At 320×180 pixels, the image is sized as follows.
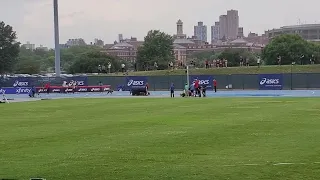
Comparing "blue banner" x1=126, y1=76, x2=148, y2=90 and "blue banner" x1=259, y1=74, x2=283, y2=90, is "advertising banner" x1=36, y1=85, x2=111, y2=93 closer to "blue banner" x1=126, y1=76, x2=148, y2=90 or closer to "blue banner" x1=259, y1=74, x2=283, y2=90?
"blue banner" x1=126, y1=76, x2=148, y2=90

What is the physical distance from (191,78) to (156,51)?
88.3 m

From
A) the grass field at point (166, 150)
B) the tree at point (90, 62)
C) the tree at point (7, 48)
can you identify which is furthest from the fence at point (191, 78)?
the tree at point (90, 62)

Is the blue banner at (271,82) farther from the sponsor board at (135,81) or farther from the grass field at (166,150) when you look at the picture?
the grass field at (166,150)

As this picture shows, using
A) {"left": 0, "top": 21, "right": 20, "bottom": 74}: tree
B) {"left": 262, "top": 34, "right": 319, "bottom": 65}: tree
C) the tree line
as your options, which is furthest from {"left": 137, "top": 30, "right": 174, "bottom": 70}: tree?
{"left": 0, "top": 21, "right": 20, "bottom": 74}: tree

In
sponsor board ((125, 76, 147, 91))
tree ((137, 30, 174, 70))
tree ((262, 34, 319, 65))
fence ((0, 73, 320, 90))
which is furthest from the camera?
tree ((137, 30, 174, 70))

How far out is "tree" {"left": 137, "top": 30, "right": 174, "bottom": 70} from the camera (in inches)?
6565

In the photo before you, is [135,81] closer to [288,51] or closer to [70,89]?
[70,89]

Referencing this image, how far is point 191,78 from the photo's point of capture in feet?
264

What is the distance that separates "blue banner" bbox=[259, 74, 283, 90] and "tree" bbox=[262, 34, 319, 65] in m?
66.5

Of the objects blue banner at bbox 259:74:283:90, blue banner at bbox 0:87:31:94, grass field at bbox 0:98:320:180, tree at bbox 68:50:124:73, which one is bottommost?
grass field at bbox 0:98:320:180

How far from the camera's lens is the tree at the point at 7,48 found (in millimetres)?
130750

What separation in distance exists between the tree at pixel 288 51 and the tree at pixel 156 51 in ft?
105

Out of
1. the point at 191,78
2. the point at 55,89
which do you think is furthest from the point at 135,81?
the point at 55,89

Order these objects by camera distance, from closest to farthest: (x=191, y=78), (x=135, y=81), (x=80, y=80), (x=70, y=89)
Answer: (x=191, y=78), (x=70, y=89), (x=135, y=81), (x=80, y=80)
